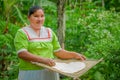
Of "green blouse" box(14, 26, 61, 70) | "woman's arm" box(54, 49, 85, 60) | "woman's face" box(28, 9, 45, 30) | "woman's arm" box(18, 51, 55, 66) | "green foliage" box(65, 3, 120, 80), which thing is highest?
"woman's face" box(28, 9, 45, 30)

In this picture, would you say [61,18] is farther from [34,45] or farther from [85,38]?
[34,45]

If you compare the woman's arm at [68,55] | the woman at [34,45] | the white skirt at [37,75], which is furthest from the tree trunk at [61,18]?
the white skirt at [37,75]

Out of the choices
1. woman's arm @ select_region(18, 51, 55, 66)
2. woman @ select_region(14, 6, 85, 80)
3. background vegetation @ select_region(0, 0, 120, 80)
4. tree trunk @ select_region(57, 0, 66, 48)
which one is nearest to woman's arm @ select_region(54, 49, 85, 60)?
woman @ select_region(14, 6, 85, 80)


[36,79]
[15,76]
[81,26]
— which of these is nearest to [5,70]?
[15,76]

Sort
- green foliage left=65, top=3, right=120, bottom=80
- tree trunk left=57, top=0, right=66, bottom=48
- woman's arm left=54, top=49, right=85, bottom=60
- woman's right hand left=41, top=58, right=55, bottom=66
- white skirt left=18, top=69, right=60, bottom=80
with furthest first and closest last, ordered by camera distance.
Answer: tree trunk left=57, top=0, right=66, bottom=48, green foliage left=65, top=3, right=120, bottom=80, woman's arm left=54, top=49, right=85, bottom=60, white skirt left=18, top=69, right=60, bottom=80, woman's right hand left=41, top=58, right=55, bottom=66

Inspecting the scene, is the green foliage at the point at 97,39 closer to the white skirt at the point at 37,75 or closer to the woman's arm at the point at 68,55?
the woman's arm at the point at 68,55

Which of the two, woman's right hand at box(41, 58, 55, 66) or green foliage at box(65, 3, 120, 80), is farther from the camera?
green foliage at box(65, 3, 120, 80)

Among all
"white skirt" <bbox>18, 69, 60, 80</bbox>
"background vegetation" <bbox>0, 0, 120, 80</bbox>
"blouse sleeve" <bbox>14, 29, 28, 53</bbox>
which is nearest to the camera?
"blouse sleeve" <bbox>14, 29, 28, 53</bbox>

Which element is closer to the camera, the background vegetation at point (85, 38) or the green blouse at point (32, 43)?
the green blouse at point (32, 43)

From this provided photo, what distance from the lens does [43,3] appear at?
9578 millimetres

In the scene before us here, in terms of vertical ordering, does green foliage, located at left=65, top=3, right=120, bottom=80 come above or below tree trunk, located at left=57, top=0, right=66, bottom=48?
below

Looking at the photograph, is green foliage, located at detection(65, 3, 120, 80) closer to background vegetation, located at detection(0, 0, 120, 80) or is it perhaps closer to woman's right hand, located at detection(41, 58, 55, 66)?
background vegetation, located at detection(0, 0, 120, 80)

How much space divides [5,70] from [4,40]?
77 cm

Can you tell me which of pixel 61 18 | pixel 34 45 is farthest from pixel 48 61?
pixel 61 18
